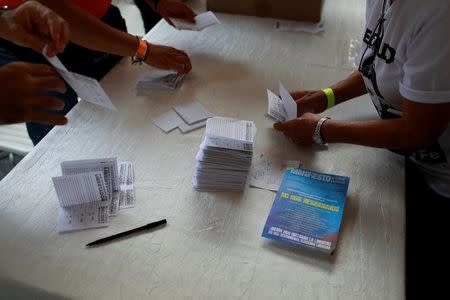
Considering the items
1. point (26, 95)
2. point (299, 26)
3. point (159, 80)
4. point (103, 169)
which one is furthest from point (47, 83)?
point (299, 26)

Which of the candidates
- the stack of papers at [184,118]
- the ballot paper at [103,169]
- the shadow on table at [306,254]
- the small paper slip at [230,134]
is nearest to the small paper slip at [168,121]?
the stack of papers at [184,118]

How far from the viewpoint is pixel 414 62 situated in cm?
90

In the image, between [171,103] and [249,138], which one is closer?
[249,138]

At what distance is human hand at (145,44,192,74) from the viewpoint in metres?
1.39

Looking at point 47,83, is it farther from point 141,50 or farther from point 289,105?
point 289,105

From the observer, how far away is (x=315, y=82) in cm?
138

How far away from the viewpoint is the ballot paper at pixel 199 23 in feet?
5.30

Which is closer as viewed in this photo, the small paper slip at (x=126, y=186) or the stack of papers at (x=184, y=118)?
the small paper slip at (x=126, y=186)

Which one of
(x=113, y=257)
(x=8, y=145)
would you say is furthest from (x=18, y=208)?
(x=8, y=145)

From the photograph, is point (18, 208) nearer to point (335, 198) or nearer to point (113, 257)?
point (113, 257)

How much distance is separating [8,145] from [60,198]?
89 cm

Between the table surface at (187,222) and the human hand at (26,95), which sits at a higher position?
the human hand at (26,95)

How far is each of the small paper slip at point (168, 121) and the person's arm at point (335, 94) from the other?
358mm

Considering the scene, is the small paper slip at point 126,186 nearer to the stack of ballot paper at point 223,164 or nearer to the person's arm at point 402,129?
the stack of ballot paper at point 223,164
